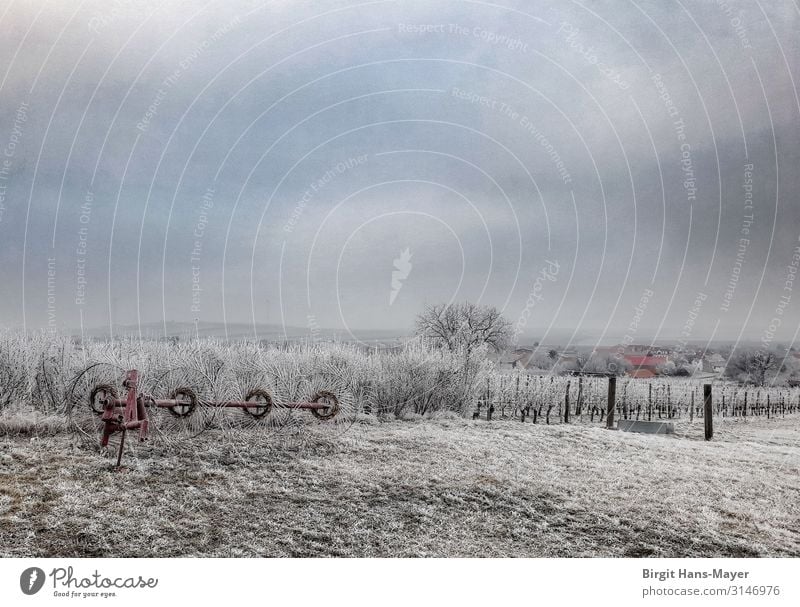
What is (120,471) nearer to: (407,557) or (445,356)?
(407,557)

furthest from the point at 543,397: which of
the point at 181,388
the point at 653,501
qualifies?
the point at 181,388

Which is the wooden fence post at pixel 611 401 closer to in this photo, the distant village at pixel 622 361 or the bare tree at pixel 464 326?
the distant village at pixel 622 361

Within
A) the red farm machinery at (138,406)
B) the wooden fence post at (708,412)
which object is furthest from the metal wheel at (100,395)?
the wooden fence post at (708,412)

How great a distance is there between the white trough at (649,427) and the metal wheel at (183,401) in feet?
19.3

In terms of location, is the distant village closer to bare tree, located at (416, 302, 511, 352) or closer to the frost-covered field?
bare tree, located at (416, 302, 511, 352)

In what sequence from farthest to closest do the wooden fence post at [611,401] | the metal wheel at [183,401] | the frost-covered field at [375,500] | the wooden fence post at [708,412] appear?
the wooden fence post at [611,401] → the wooden fence post at [708,412] → the metal wheel at [183,401] → the frost-covered field at [375,500]

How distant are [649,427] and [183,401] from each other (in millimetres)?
6367

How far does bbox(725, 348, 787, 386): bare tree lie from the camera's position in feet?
21.2

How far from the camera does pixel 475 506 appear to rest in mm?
4582

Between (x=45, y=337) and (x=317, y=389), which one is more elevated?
(x=45, y=337)

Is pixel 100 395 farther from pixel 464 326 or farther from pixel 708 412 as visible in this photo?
pixel 708 412

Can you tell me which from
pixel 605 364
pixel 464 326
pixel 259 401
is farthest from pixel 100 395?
pixel 605 364

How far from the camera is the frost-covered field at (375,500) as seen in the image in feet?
12.9

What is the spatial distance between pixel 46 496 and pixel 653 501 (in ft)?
14.4
